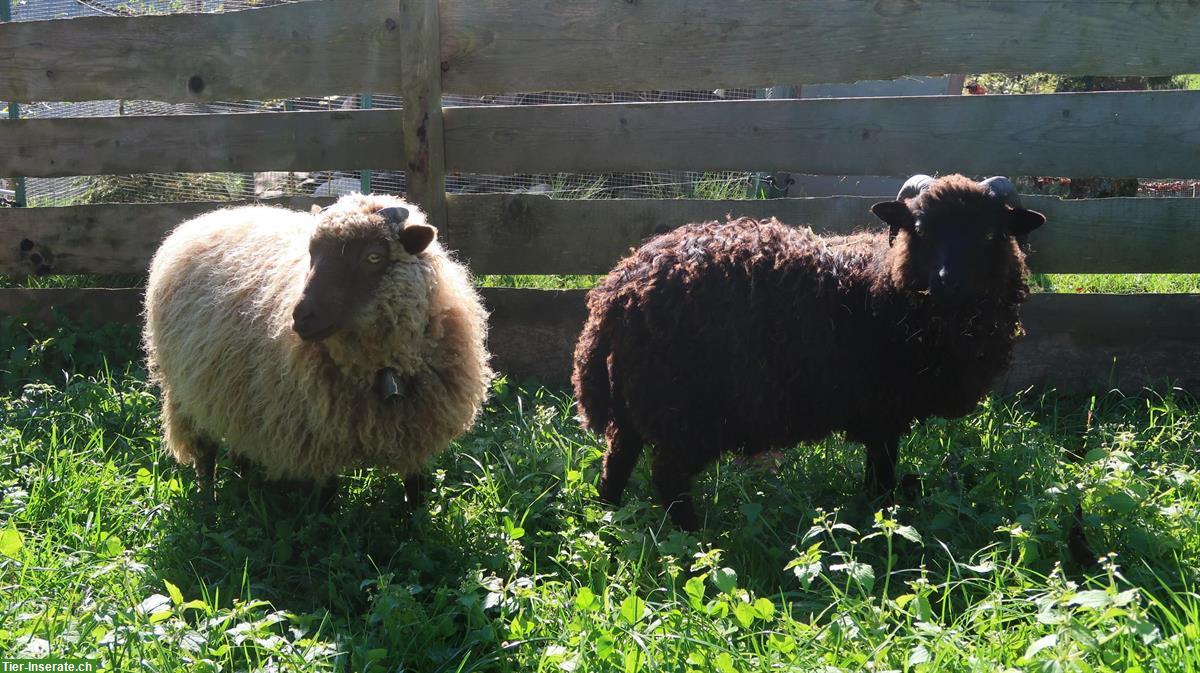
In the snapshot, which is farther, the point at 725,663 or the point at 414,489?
the point at 414,489

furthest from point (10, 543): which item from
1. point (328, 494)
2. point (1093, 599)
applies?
point (1093, 599)

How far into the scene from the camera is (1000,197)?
11.0 feet

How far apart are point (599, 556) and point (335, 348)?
130cm

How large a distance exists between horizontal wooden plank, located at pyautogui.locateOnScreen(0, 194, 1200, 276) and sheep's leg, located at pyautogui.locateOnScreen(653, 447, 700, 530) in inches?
69.9

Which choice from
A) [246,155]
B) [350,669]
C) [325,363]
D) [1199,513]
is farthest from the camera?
[246,155]

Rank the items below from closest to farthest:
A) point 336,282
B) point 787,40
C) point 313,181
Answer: point 336,282 < point 787,40 < point 313,181

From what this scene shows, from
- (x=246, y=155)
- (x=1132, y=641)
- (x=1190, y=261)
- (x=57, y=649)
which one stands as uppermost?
(x=246, y=155)

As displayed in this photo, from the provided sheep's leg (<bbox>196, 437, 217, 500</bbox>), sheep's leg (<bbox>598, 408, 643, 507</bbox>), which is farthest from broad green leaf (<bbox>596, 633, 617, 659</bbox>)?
sheep's leg (<bbox>196, 437, 217, 500</bbox>)

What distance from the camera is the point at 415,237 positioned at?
3.43 metres

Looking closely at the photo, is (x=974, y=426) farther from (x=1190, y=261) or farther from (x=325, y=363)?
(x=325, y=363)

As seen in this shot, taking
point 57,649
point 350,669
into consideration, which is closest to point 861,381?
point 350,669

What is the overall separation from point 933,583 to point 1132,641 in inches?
34.7

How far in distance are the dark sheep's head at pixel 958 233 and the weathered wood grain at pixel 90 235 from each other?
3.50 metres

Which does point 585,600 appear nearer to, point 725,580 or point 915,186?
point 725,580
